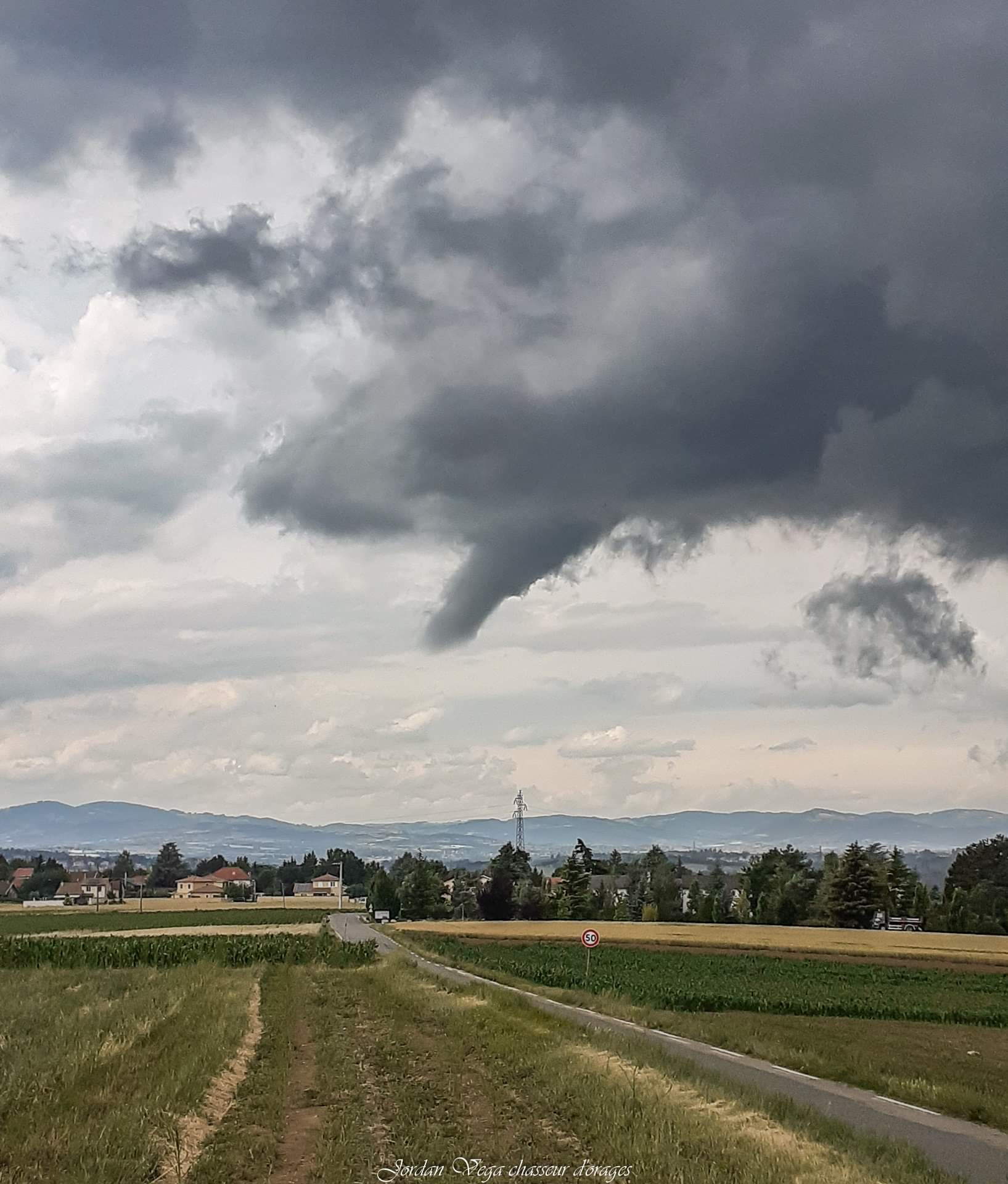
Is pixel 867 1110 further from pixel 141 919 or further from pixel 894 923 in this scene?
pixel 141 919

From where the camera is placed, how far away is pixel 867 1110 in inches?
766

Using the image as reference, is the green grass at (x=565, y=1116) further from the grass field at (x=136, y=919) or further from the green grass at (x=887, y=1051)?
the grass field at (x=136, y=919)

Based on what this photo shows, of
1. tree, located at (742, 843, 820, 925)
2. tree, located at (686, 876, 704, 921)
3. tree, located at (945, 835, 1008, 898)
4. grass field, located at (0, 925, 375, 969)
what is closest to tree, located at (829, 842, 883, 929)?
tree, located at (742, 843, 820, 925)

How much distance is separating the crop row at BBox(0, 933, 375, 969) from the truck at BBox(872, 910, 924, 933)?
6964 cm

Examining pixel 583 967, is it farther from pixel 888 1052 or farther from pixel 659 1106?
pixel 659 1106

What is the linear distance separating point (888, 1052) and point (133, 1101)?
71.5 ft

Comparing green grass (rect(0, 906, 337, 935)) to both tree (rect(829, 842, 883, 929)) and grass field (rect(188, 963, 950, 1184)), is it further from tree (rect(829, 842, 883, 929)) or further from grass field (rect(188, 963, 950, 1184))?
grass field (rect(188, 963, 950, 1184))

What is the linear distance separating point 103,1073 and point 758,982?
141 ft

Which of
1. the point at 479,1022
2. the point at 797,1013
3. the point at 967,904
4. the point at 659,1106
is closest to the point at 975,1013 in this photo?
the point at 797,1013

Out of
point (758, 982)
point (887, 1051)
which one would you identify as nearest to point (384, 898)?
point (758, 982)

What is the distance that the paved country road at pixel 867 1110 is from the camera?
51.1 ft

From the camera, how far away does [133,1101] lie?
16.6 meters

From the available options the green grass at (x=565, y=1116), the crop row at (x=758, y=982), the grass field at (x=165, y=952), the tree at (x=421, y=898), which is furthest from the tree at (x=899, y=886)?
the green grass at (x=565, y=1116)

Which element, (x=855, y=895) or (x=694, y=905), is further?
(x=694, y=905)
